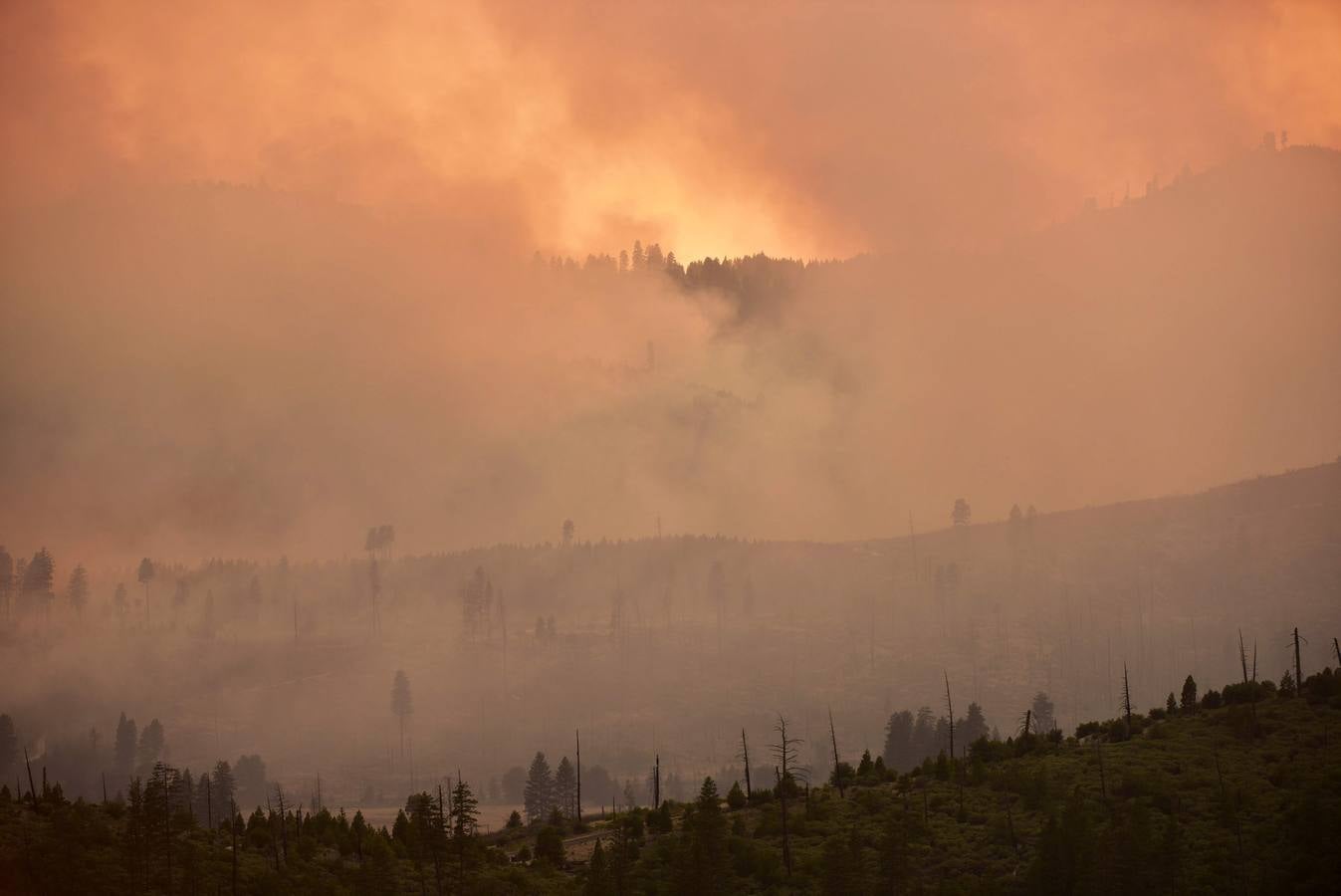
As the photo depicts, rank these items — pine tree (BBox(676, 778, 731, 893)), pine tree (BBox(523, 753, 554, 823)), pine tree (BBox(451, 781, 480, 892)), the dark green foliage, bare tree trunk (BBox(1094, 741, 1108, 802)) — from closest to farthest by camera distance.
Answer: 1. pine tree (BBox(676, 778, 731, 893))
2. pine tree (BBox(451, 781, 480, 892))
3. bare tree trunk (BBox(1094, 741, 1108, 802))
4. the dark green foliage
5. pine tree (BBox(523, 753, 554, 823))

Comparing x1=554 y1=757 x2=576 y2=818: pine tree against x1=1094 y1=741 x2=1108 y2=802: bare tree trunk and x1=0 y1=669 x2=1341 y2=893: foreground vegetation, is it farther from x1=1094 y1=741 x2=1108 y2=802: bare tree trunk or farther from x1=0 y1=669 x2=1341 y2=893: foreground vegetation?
x1=1094 y1=741 x2=1108 y2=802: bare tree trunk

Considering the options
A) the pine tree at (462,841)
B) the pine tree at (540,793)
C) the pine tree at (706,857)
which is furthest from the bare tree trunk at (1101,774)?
the pine tree at (540,793)

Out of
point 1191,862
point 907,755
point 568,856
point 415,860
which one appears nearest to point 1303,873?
point 1191,862

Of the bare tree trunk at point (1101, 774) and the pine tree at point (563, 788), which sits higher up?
the bare tree trunk at point (1101, 774)

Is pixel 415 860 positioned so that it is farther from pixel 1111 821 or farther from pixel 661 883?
pixel 1111 821

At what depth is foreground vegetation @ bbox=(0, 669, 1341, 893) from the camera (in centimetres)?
8700

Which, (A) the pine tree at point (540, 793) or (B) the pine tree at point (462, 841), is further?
(A) the pine tree at point (540, 793)

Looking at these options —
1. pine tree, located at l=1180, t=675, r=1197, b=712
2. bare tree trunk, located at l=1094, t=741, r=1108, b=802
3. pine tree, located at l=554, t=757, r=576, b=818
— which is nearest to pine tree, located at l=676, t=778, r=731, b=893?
bare tree trunk, located at l=1094, t=741, r=1108, b=802

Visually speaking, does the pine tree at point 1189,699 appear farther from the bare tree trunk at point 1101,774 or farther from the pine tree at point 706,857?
the pine tree at point 706,857

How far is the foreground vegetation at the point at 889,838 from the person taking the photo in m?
87.0

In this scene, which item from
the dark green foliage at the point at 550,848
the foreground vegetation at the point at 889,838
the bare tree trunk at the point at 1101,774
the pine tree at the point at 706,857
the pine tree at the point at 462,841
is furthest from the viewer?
the dark green foliage at the point at 550,848

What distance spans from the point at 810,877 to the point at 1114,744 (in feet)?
121

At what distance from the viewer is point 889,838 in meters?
91.1

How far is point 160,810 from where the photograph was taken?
91125 mm
